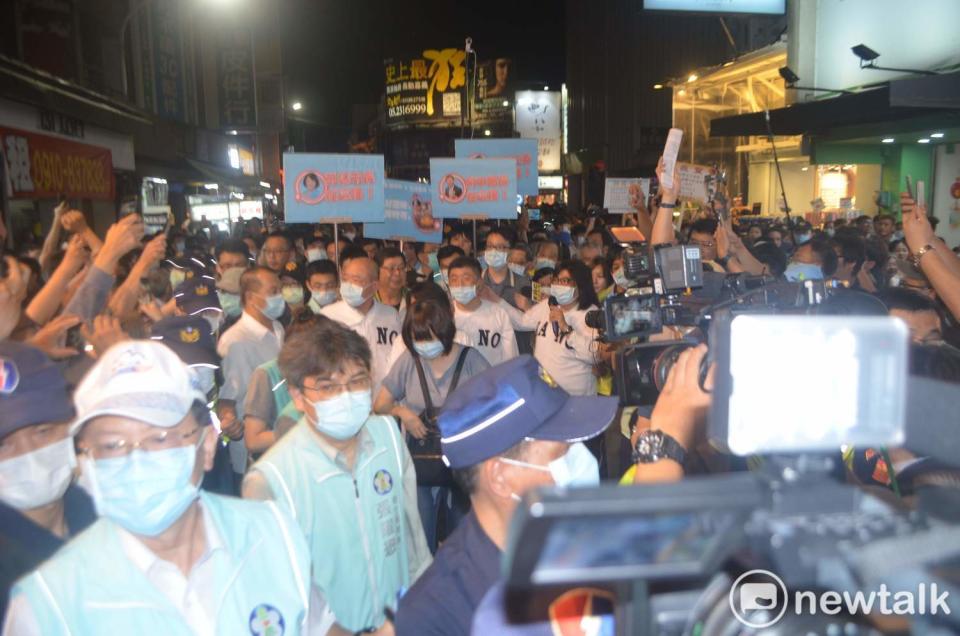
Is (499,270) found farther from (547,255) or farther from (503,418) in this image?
(503,418)

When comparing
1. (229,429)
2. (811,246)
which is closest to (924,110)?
(811,246)

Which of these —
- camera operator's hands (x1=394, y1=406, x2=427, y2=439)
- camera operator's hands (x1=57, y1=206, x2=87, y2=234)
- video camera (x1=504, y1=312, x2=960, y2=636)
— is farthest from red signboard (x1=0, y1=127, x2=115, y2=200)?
video camera (x1=504, y1=312, x2=960, y2=636)

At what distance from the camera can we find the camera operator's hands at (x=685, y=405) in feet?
6.93

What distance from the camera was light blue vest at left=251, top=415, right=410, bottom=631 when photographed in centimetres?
277

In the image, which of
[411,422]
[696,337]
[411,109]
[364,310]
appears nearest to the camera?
[696,337]

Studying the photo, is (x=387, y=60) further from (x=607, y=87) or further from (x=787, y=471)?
(x=787, y=471)

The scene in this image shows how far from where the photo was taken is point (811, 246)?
7.05m

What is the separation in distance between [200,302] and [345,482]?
3.45 m

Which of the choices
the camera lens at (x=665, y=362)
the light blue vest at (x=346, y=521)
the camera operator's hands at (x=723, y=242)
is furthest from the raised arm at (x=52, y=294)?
the camera operator's hands at (x=723, y=242)

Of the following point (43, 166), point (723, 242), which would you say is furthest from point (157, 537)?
point (43, 166)

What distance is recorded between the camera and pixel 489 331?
6211 mm

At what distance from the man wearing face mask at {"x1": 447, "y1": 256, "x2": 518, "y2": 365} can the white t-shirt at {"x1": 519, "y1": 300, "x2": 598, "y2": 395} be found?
270 millimetres

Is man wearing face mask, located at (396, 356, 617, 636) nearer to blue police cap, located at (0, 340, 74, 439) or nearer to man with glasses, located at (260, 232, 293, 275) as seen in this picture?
blue police cap, located at (0, 340, 74, 439)

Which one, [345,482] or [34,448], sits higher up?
[34,448]
